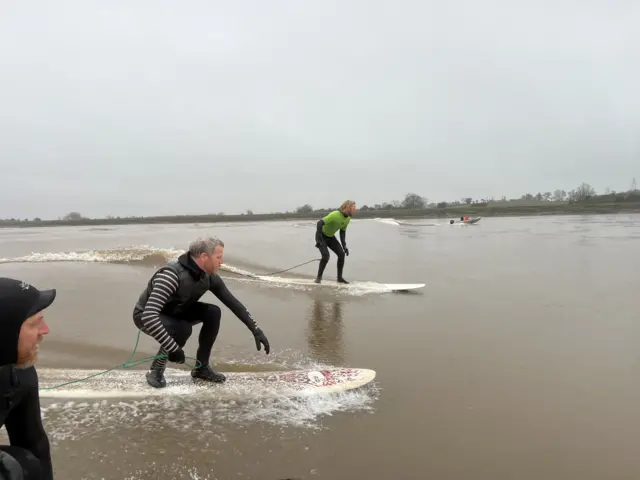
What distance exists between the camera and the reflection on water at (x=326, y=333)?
536 cm

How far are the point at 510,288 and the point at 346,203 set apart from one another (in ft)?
14.2

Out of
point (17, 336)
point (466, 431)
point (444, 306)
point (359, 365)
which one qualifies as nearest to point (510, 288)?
point (444, 306)

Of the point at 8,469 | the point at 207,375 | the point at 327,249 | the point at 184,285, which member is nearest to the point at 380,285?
the point at 327,249

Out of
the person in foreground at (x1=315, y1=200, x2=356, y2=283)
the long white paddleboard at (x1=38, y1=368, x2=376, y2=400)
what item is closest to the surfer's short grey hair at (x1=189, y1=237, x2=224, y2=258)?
the long white paddleboard at (x1=38, y1=368, x2=376, y2=400)

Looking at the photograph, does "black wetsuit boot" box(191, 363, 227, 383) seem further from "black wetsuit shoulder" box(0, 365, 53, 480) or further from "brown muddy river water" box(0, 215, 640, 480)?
"black wetsuit shoulder" box(0, 365, 53, 480)

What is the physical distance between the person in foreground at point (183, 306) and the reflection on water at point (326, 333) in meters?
1.33

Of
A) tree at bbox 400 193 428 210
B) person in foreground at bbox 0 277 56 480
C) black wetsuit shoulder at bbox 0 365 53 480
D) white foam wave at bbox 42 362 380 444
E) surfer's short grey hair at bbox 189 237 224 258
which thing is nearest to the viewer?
person in foreground at bbox 0 277 56 480

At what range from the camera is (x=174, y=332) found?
4.09 meters

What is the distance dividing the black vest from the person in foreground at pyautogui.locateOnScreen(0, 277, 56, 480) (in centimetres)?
202

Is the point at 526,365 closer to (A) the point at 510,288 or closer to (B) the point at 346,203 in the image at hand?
(A) the point at 510,288

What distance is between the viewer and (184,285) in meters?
3.93

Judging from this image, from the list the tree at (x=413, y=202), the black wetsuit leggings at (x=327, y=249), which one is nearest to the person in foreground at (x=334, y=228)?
the black wetsuit leggings at (x=327, y=249)

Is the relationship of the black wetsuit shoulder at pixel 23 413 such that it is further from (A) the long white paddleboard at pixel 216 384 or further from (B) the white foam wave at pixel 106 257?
(B) the white foam wave at pixel 106 257

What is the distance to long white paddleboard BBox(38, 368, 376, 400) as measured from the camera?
402 cm
